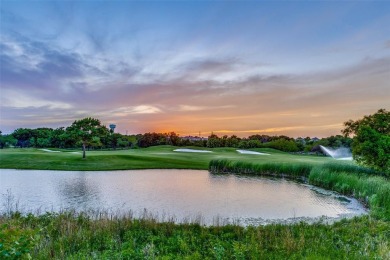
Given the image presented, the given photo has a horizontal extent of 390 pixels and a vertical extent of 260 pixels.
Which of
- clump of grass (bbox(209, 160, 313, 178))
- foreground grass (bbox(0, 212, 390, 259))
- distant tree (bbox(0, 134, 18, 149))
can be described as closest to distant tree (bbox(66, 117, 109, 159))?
clump of grass (bbox(209, 160, 313, 178))

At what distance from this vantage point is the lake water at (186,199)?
537 inches

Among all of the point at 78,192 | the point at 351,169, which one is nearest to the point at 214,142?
the point at 351,169

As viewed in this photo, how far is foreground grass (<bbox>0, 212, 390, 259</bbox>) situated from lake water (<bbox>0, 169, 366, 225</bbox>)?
5.88ft

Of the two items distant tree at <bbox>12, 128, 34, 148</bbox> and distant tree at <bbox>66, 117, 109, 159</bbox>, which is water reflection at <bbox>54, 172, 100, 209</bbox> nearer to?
distant tree at <bbox>66, 117, 109, 159</bbox>

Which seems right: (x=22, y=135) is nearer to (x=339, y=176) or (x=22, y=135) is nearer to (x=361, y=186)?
(x=339, y=176)

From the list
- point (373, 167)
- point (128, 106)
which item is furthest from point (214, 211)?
point (128, 106)

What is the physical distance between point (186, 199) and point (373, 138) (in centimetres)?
1287

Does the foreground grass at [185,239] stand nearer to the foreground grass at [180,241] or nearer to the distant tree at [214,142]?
the foreground grass at [180,241]

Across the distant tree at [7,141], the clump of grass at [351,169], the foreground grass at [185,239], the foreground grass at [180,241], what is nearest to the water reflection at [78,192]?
the foreground grass at [185,239]

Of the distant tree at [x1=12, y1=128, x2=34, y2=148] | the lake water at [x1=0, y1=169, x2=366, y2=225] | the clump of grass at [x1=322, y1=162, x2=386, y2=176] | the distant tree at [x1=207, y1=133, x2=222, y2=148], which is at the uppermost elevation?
the distant tree at [x1=12, y1=128, x2=34, y2=148]

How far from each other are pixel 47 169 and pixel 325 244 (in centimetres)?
2936

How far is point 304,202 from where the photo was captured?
16969 millimetres

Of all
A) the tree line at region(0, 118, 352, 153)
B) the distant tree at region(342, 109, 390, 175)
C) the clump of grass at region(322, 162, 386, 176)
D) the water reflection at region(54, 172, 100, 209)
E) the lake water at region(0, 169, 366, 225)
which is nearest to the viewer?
the lake water at region(0, 169, 366, 225)

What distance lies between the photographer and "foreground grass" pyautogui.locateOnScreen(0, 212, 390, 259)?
6.56 m
